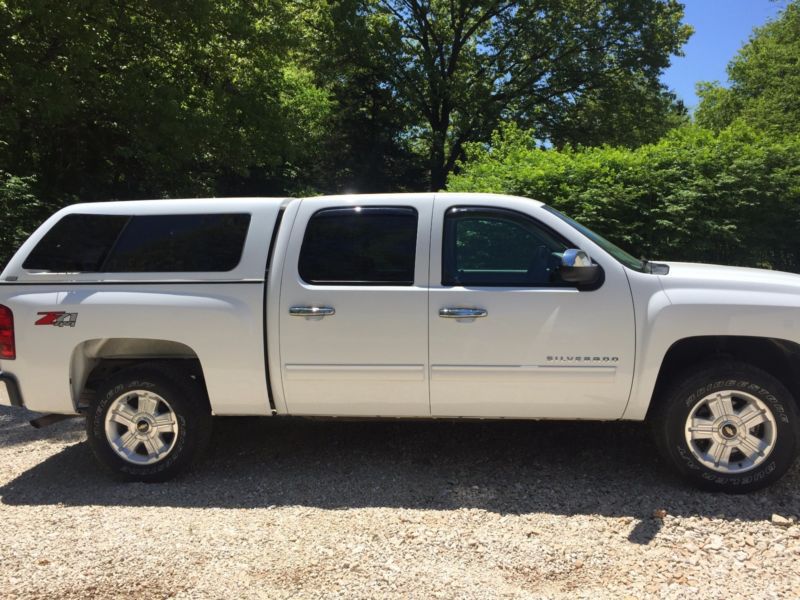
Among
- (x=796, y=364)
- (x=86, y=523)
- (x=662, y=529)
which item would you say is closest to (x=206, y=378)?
(x=86, y=523)

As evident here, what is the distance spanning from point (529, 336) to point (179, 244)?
→ 238 centimetres

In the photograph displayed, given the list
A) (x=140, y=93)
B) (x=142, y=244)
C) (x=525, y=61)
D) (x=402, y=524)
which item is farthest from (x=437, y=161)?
(x=402, y=524)

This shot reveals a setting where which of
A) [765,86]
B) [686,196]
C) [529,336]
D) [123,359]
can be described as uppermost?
[765,86]

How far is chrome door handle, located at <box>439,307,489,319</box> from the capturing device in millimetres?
3836

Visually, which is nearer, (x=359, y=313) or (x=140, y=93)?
(x=359, y=313)

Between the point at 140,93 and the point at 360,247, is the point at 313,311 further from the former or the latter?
the point at 140,93

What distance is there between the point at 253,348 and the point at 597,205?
5.40m

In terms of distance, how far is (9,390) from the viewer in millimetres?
4160

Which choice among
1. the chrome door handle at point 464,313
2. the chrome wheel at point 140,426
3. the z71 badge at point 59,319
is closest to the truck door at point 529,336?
the chrome door handle at point 464,313

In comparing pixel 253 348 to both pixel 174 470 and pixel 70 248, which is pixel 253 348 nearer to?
pixel 174 470

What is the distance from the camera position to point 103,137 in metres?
16.5

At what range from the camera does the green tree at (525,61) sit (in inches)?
944

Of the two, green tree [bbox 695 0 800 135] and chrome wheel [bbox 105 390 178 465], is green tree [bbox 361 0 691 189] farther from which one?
chrome wheel [bbox 105 390 178 465]

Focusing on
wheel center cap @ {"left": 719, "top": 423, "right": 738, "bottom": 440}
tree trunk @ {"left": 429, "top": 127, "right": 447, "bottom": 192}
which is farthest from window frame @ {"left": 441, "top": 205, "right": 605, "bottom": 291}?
tree trunk @ {"left": 429, "top": 127, "right": 447, "bottom": 192}
